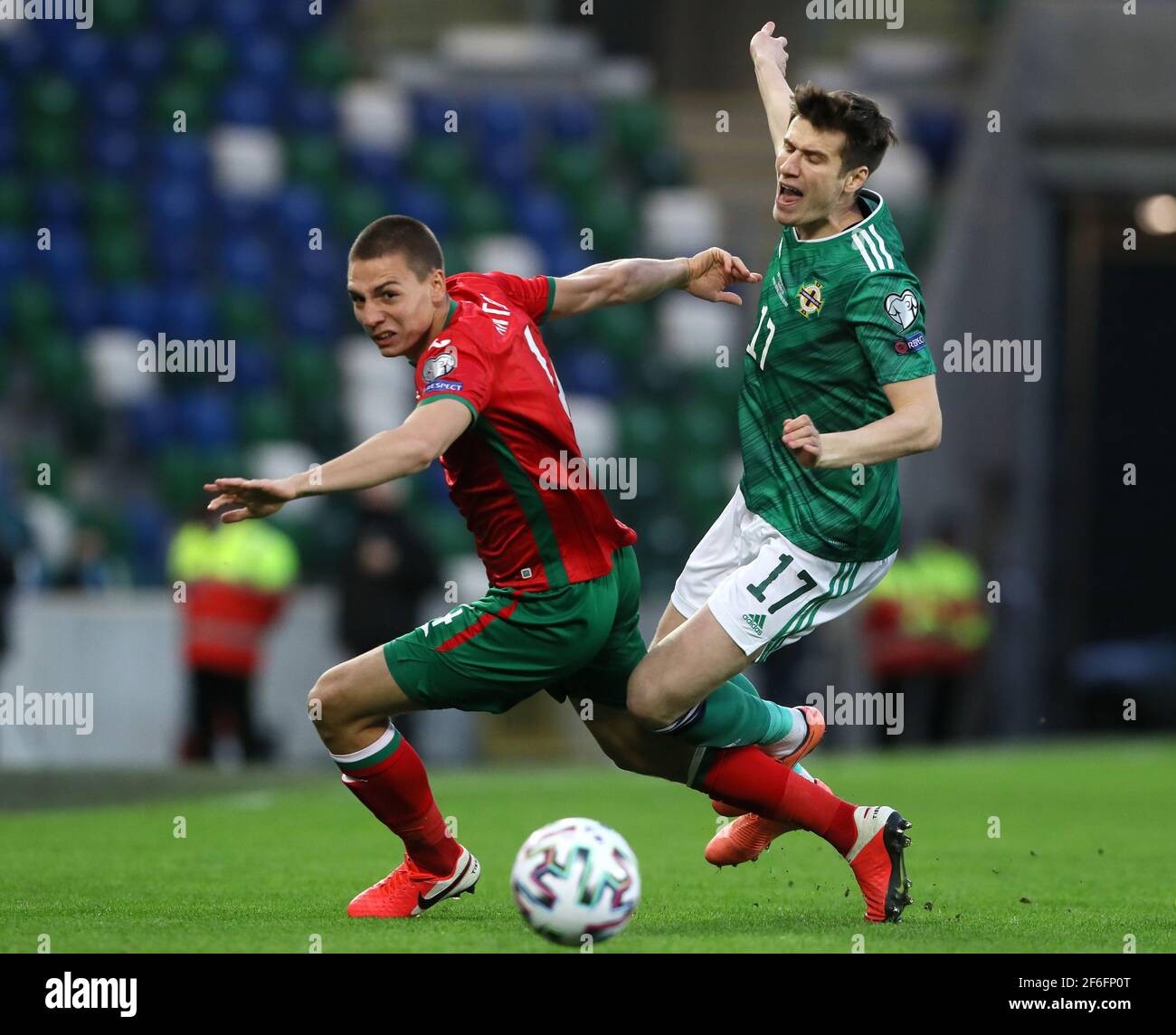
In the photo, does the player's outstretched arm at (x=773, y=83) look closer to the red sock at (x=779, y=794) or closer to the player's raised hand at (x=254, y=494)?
the red sock at (x=779, y=794)

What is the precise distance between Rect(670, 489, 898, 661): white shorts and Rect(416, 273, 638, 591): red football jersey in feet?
1.30

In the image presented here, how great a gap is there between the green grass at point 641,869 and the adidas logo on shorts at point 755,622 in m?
0.84

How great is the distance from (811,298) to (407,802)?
188 cm

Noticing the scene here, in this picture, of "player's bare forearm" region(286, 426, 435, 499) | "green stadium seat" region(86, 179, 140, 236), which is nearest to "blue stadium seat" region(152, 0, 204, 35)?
"green stadium seat" region(86, 179, 140, 236)

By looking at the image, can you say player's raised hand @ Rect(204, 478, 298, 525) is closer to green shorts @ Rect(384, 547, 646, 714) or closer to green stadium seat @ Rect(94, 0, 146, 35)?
green shorts @ Rect(384, 547, 646, 714)

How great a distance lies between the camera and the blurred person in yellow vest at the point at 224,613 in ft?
44.0

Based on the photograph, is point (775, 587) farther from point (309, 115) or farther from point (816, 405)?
point (309, 115)

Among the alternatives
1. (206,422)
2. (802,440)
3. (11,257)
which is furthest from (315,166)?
(802,440)

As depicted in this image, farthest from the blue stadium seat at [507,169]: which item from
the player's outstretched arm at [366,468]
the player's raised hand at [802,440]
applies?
the player's raised hand at [802,440]

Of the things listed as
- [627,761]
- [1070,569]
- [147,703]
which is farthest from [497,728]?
[627,761]

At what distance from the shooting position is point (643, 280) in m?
6.49
